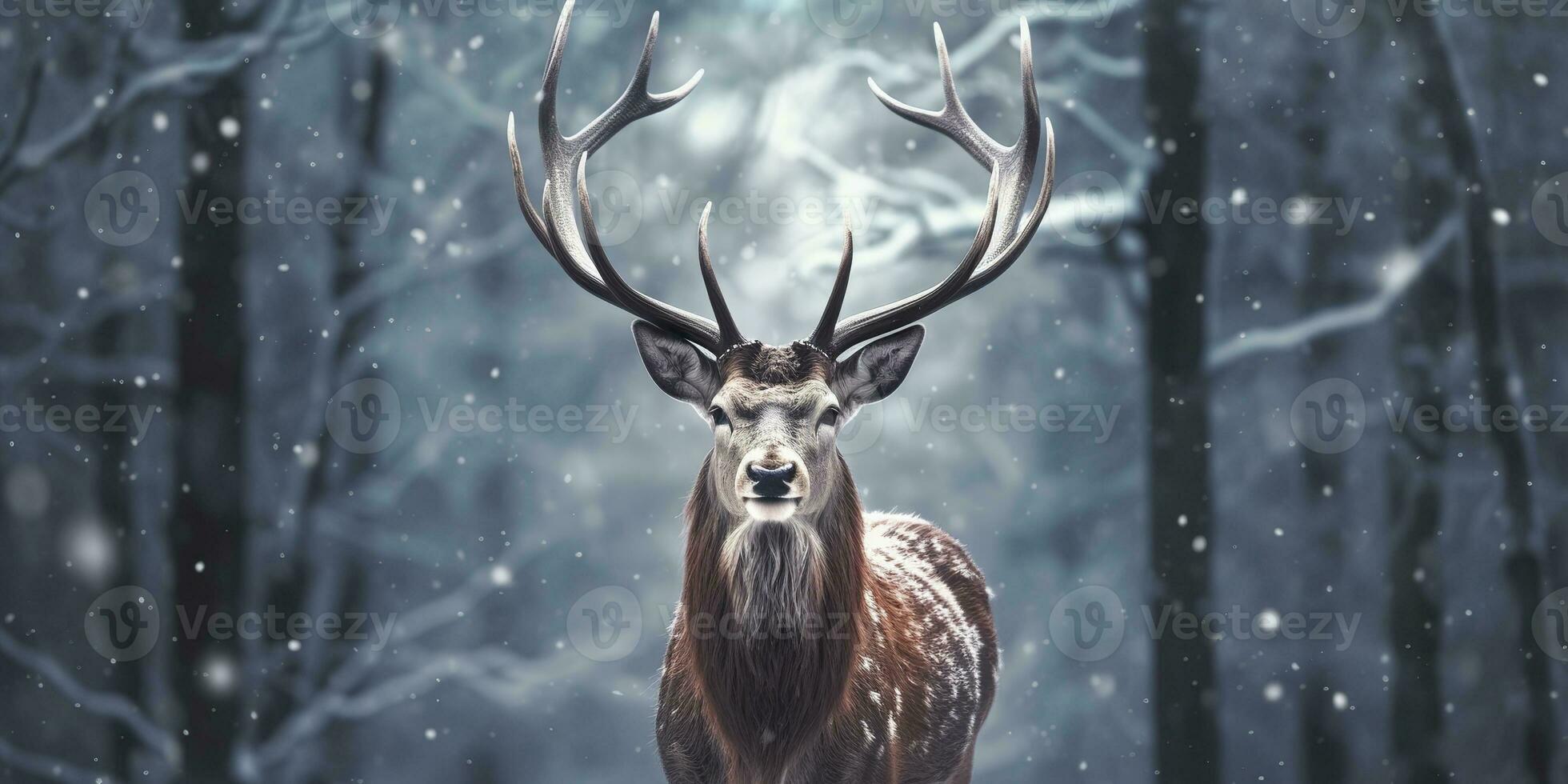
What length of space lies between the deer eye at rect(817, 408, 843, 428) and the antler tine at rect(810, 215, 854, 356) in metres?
0.16

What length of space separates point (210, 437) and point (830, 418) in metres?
2.55

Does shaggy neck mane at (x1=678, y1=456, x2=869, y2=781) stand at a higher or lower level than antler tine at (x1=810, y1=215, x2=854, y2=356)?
lower

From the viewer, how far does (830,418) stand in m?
2.42

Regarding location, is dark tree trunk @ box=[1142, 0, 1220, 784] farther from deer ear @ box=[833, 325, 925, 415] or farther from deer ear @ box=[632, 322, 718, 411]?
deer ear @ box=[632, 322, 718, 411]

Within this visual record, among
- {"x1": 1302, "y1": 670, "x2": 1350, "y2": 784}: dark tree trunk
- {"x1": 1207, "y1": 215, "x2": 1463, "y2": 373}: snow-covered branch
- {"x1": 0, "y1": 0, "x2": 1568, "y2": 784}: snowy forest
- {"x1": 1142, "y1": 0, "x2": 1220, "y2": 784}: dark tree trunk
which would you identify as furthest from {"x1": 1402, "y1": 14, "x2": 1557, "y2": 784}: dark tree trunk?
{"x1": 1142, "y1": 0, "x2": 1220, "y2": 784}: dark tree trunk

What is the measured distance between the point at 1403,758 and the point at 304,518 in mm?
3780

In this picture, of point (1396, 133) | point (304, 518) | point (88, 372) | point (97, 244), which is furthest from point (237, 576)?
point (1396, 133)

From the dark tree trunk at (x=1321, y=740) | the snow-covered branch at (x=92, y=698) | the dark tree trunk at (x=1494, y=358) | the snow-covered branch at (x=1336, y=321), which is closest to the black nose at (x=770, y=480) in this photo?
the snow-covered branch at (x=1336, y=321)

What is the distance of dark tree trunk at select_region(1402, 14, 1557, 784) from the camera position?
3.74 m

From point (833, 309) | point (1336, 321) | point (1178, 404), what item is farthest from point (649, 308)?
point (1336, 321)

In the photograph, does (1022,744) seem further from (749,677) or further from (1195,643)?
(749,677)

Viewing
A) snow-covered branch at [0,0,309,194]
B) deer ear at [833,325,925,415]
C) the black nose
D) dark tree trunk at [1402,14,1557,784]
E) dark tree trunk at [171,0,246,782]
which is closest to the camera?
the black nose

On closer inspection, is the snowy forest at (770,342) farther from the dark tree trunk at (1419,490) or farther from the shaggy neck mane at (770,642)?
the shaggy neck mane at (770,642)

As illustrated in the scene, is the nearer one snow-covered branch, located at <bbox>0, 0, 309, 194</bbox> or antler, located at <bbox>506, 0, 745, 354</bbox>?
antler, located at <bbox>506, 0, 745, 354</bbox>
